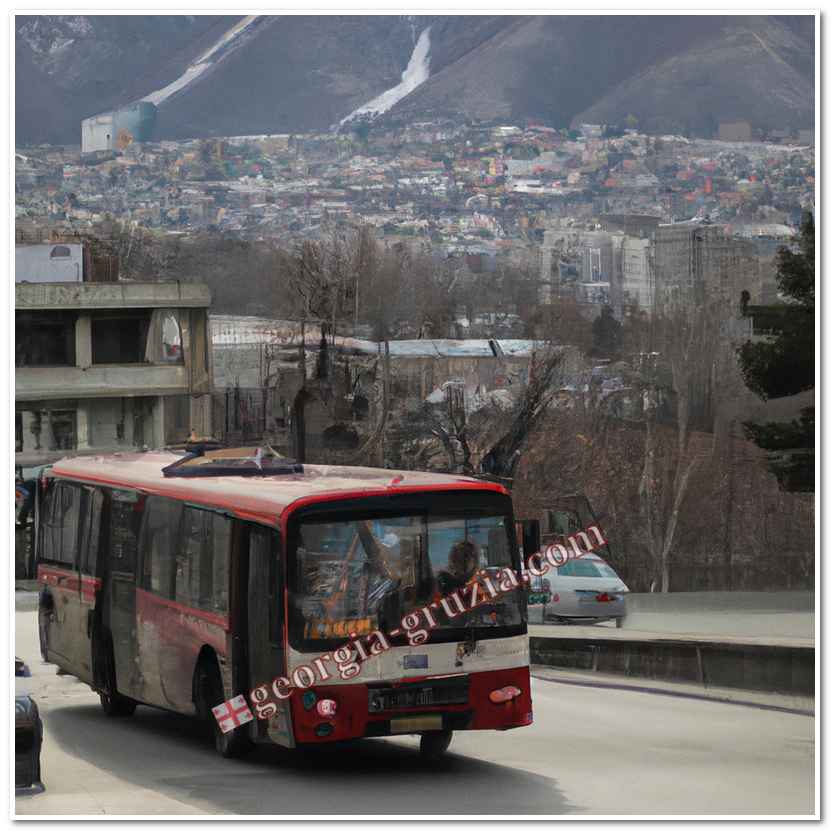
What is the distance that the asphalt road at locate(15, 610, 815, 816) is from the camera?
315 inches

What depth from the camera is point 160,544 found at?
A: 921cm

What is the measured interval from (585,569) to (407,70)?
13.2 feet

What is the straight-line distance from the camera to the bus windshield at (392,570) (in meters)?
7.95

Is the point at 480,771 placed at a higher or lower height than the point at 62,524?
lower

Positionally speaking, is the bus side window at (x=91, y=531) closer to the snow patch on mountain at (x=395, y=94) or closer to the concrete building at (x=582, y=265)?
the snow patch on mountain at (x=395, y=94)

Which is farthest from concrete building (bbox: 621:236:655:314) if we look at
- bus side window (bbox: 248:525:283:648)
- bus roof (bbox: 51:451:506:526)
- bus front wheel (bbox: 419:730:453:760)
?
bus side window (bbox: 248:525:283:648)

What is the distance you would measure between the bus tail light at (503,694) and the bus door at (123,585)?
2249 millimetres

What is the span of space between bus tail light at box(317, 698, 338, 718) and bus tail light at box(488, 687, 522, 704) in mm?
752

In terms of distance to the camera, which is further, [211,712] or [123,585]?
[123,585]

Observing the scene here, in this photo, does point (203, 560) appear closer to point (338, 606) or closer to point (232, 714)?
point (232, 714)

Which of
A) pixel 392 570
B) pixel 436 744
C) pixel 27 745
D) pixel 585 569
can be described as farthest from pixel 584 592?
pixel 27 745

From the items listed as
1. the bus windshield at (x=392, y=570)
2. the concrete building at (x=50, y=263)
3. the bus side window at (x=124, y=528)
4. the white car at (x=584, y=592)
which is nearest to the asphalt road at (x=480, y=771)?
the bus windshield at (x=392, y=570)
